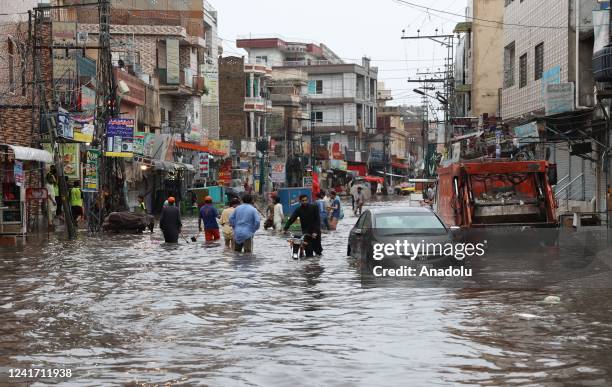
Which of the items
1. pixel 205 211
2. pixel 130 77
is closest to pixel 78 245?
pixel 205 211

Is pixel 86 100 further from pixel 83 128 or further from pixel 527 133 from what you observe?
pixel 527 133

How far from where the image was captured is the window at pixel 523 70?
3948 centimetres

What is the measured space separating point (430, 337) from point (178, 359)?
284 cm

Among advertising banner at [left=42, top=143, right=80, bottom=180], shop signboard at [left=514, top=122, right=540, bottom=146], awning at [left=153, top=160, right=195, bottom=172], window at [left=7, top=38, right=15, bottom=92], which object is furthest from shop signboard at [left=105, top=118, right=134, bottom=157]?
awning at [left=153, top=160, right=195, bottom=172]

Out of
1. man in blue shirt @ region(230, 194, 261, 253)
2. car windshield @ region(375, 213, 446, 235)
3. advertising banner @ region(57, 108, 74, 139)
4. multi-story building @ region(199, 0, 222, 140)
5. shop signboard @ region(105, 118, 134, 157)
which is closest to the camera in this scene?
car windshield @ region(375, 213, 446, 235)

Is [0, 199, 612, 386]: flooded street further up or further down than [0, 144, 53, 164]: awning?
further down

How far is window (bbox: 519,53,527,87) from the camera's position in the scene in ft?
130

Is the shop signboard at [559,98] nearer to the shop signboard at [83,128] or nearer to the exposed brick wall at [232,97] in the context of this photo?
the shop signboard at [83,128]

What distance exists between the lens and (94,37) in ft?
190

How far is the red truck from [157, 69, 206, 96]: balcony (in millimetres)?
38775

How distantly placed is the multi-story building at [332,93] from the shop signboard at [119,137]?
258 ft

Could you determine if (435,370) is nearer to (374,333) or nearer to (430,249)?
(374,333)

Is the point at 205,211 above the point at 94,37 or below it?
below

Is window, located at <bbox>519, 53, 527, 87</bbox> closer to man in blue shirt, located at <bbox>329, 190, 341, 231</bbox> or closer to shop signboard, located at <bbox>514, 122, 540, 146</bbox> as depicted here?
shop signboard, located at <bbox>514, 122, 540, 146</bbox>
